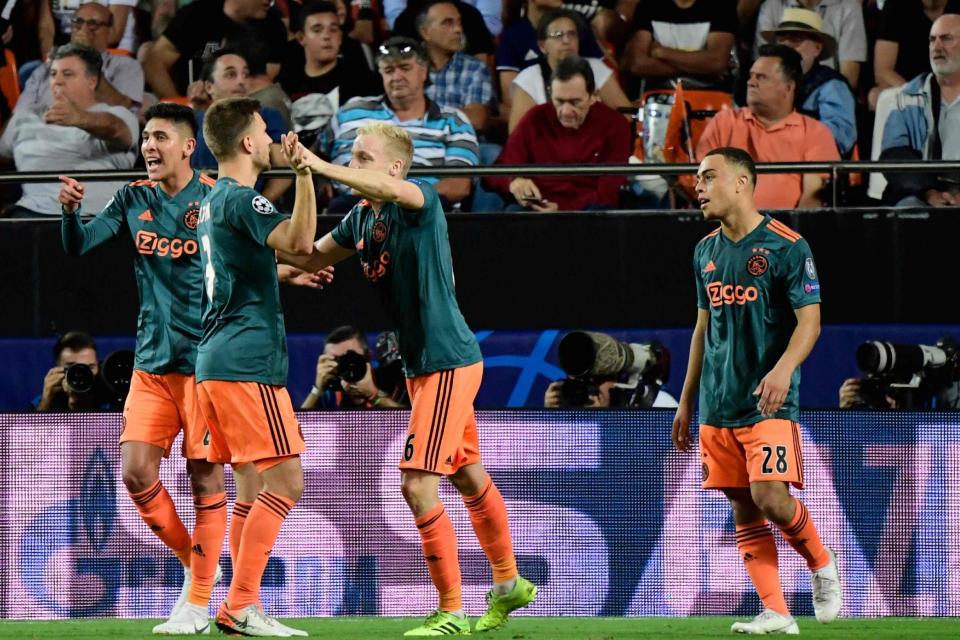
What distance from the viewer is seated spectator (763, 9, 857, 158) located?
1069 cm

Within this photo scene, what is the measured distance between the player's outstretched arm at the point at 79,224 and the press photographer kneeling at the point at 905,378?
365 cm

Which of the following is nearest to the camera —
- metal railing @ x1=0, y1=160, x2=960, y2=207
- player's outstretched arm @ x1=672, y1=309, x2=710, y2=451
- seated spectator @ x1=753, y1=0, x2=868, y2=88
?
player's outstretched arm @ x1=672, y1=309, x2=710, y2=451

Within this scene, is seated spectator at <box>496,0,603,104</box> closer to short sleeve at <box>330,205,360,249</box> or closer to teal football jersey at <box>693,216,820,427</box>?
teal football jersey at <box>693,216,820,427</box>

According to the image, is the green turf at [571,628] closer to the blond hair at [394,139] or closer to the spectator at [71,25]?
the blond hair at [394,139]

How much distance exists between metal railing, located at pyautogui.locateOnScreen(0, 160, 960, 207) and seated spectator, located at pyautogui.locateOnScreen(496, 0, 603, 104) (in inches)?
103

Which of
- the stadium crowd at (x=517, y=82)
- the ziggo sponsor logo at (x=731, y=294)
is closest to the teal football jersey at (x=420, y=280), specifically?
the ziggo sponsor logo at (x=731, y=294)

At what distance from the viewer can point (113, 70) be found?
38.5 feet

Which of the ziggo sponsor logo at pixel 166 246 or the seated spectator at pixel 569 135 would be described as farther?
the seated spectator at pixel 569 135

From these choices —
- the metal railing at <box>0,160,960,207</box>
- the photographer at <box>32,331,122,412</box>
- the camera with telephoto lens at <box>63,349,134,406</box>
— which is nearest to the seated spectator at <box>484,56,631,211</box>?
the metal railing at <box>0,160,960,207</box>

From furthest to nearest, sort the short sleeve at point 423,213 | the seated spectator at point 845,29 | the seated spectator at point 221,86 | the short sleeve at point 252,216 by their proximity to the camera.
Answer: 1. the seated spectator at point 845,29
2. the seated spectator at point 221,86
3. the short sleeve at point 423,213
4. the short sleeve at point 252,216

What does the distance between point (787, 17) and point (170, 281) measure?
6.04 meters

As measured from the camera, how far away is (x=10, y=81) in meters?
11.9

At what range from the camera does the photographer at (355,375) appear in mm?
8273

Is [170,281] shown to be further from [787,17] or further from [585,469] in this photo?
[787,17]
